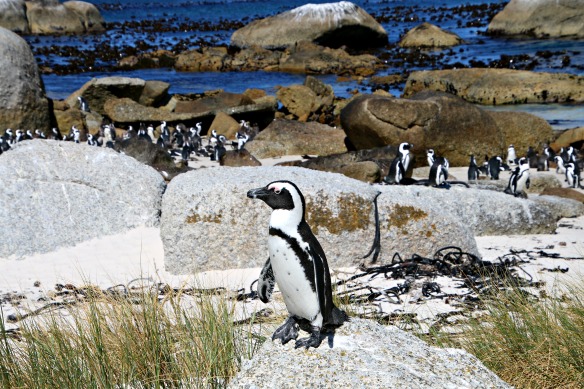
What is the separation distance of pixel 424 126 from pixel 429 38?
85.4 feet

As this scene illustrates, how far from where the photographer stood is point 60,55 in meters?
38.4

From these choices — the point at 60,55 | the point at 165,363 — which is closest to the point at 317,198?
the point at 165,363

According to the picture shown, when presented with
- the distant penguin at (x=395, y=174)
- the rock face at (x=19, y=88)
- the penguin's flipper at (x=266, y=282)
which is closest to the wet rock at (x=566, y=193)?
the distant penguin at (x=395, y=174)

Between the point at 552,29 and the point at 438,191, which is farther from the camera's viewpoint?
the point at 552,29

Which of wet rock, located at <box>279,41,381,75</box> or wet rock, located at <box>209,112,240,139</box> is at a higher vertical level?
wet rock, located at <box>279,41,381,75</box>

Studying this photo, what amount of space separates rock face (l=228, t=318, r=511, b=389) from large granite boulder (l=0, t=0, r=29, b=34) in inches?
1948

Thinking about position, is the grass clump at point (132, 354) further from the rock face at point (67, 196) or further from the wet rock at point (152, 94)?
the wet rock at point (152, 94)

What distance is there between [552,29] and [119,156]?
34333mm

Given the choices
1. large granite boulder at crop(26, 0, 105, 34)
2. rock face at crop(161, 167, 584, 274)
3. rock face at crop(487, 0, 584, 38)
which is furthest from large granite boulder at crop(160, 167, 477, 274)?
large granite boulder at crop(26, 0, 105, 34)

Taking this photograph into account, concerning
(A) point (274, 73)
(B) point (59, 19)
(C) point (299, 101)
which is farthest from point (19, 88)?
(B) point (59, 19)

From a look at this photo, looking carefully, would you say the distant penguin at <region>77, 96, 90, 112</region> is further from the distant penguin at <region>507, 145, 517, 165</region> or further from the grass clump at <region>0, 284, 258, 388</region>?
the grass clump at <region>0, 284, 258, 388</region>

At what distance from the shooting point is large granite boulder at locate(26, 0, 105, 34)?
168ft

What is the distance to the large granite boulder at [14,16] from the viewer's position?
159 ft

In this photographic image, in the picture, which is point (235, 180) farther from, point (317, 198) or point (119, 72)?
point (119, 72)
